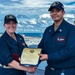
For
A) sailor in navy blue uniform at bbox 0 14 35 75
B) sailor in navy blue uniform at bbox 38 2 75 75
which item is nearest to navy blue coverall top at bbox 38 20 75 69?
sailor in navy blue uniform at bbox 38 2 75 75

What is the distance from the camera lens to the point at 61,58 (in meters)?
2.09

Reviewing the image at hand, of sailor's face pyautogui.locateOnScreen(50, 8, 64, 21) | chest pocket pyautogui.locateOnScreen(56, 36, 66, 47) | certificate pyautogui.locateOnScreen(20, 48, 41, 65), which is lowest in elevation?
certificate pyautogui.locateOnScreen(20, 48, 41, 65)

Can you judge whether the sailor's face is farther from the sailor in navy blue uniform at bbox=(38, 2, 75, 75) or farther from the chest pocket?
the chest pocket

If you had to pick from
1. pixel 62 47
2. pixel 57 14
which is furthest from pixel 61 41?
pixel 57 14

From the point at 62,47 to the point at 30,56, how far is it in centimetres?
27

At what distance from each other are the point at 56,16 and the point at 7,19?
418 millimetres

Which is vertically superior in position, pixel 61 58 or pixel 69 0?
pixel 69 0

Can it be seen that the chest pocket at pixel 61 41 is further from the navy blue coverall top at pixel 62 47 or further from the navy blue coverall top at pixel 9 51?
the navy blue coverall top at pixel 9 51

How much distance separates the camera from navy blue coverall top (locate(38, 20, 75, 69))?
2.09 meters

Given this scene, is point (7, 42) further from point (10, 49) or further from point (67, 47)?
point (67, 47)

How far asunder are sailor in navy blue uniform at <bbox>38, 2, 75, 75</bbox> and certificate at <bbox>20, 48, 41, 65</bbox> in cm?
4

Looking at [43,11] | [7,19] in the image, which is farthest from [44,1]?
[7,19]

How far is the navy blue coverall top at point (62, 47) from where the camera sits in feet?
6.86

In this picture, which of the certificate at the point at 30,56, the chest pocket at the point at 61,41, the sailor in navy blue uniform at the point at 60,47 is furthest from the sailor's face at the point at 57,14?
the certificate at the point at 30,56
